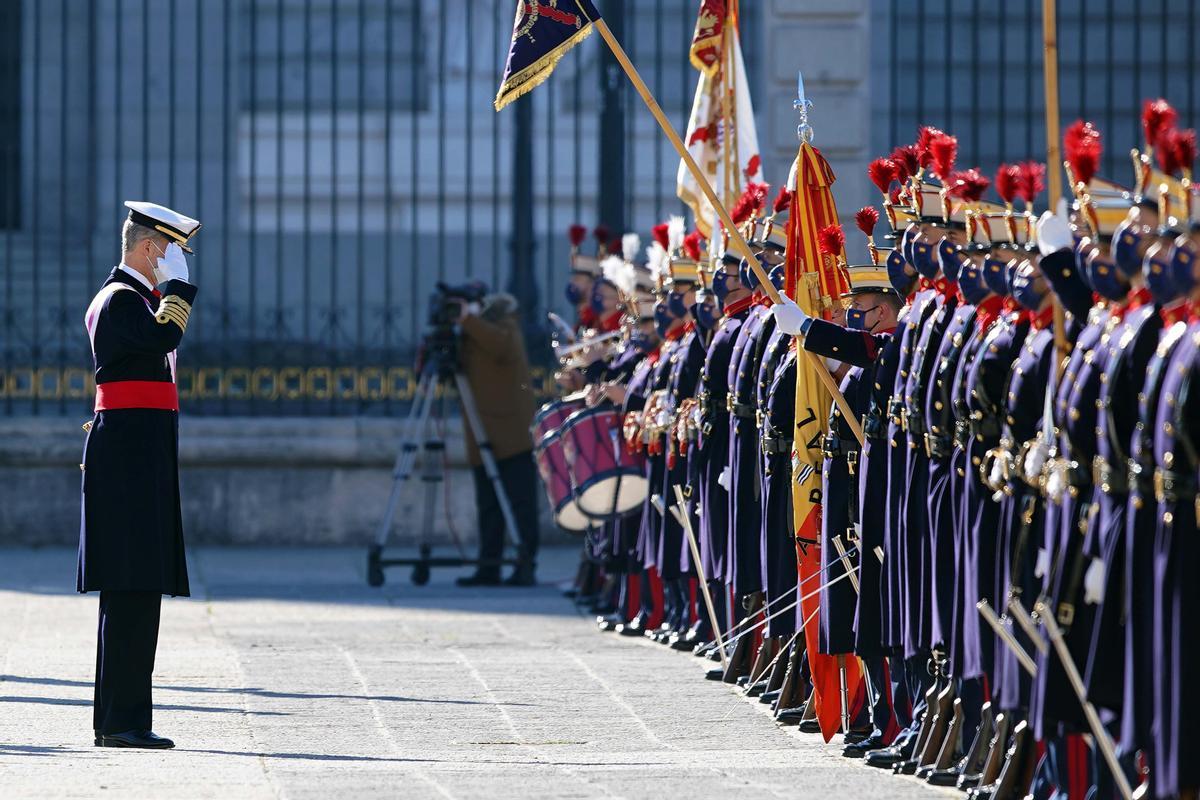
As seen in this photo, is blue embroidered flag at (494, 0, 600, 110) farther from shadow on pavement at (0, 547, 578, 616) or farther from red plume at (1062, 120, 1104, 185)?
shadow on pavement at (0, 547, 578, 616)

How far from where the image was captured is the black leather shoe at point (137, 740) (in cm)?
754

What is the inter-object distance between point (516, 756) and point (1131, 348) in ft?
8.29

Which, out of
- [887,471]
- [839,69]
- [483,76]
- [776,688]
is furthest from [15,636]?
[483,76]

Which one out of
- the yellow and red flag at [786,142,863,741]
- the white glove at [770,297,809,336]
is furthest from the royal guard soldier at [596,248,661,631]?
the white glove at [770,297,809,336]

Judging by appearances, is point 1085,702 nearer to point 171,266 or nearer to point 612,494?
point 171,266

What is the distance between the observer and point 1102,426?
5.70 m

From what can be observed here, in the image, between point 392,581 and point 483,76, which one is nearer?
point 392,581

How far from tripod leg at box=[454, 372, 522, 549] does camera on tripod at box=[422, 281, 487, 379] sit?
0.13 meters

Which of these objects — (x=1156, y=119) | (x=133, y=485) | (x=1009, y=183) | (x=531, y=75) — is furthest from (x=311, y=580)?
(x=1156, y=119)

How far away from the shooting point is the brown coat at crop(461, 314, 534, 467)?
13.3 meters

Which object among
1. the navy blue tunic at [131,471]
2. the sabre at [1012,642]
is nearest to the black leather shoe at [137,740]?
the navy blue tunic at [131,471]

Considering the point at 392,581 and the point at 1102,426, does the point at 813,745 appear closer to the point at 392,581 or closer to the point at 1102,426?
the point at 1102,426

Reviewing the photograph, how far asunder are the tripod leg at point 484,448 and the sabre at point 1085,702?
7.47 metres

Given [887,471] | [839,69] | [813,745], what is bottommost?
[813,745]
